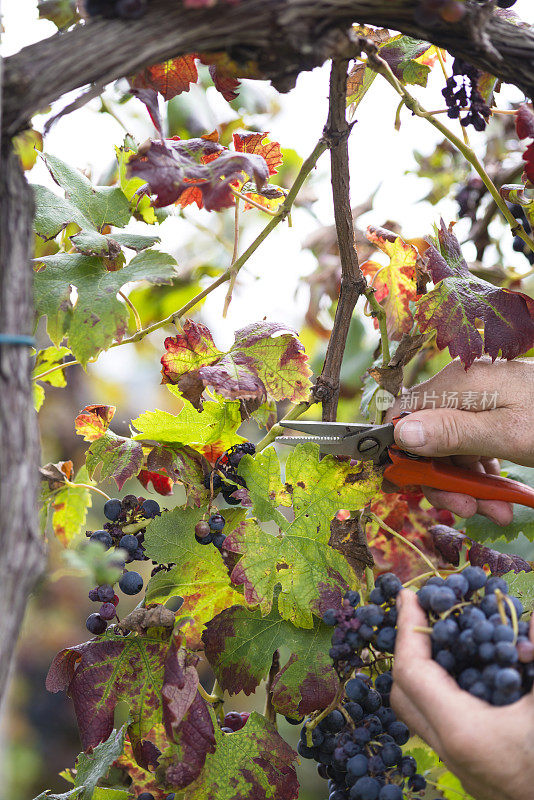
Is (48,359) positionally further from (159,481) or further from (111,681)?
(111,681)

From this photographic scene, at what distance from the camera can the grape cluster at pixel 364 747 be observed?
81 centimetres

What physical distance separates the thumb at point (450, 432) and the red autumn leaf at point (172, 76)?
57cm

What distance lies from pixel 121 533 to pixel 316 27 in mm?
702

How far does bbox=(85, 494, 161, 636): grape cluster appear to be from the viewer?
3.05 feet

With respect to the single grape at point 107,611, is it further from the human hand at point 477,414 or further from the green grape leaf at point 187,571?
the human hand at point 477,414

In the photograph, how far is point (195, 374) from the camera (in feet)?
3.08

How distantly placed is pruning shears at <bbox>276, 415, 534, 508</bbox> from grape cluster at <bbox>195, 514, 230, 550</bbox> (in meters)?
0.15

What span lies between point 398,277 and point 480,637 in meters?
0.62

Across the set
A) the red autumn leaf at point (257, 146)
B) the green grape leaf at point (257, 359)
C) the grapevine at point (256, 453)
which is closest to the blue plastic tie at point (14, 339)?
the grapevine at point (256, 453)

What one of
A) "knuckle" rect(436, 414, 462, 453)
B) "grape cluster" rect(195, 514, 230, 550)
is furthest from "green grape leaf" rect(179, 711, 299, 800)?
"knuckle" rect(436, 414, 462, 453)

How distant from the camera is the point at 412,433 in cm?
102

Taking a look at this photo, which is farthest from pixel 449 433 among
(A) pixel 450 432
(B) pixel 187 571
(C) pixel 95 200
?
(C) pixel 95 200

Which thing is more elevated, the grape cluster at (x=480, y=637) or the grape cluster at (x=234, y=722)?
the grape cluster at (x=480, y=637)

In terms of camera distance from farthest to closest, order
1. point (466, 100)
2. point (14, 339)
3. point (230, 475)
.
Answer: point (230, 475)
point (466, 100)
point (14, 339)
